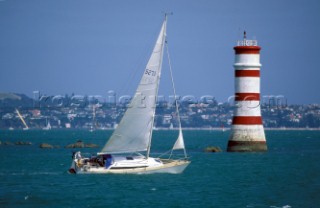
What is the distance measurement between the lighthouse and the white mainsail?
1598 centimetres

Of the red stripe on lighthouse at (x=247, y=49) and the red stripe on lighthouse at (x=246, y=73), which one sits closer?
the red stripe on lighthouse at (x=246, y=73)

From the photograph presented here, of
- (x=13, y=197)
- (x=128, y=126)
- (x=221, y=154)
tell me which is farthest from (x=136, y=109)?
(x=221, y=154)

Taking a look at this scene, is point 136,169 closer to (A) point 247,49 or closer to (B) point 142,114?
(B) point 142,114

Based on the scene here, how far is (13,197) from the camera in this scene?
139 feet

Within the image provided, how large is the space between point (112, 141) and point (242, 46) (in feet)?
64.0

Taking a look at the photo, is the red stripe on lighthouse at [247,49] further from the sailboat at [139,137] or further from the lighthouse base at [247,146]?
the sailboat at [139,137]

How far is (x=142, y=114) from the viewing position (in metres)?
51.0

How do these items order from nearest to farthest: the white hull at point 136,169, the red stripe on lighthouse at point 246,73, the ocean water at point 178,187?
the ocean water at point 178,187, the white hull at point 136,169, the red stripe on lighthouse at point 246,73

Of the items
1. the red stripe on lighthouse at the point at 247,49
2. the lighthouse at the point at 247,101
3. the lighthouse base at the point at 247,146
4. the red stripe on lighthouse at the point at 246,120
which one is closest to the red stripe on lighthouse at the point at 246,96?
the lighthouse at the point at 247,101

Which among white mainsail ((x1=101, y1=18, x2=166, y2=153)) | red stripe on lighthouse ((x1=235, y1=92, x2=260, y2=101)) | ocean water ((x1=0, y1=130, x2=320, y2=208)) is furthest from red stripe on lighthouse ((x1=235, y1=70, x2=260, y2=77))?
white mainsail ((x1=101, y1=18, x2=166, y2=153))

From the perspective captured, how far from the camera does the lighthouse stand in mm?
65188

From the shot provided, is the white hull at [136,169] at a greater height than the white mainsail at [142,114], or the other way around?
the white mainsail at [142,114]

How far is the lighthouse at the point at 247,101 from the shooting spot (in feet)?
214

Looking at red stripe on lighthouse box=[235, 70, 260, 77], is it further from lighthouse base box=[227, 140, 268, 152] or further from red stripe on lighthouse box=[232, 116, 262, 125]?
lighthouse base box=[227, 140, 268, 152]
